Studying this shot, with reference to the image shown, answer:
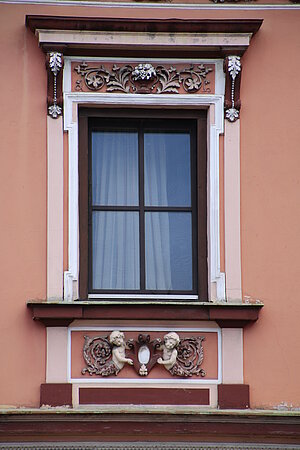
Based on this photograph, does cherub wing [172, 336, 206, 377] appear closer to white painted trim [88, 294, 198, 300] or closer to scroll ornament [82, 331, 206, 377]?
scroll ornament [82, 331, 206, 377]

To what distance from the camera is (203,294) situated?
1339 cm

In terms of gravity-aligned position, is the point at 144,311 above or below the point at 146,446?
above

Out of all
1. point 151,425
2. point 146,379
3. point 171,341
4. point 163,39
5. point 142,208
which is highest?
point 163,39

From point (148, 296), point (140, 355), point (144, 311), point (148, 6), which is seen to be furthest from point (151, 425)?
point (148, 6)

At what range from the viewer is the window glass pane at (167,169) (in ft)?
45.1

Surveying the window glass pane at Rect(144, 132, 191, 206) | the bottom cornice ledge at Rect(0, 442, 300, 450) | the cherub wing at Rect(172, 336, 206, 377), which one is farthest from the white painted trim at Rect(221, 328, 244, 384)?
the window glass pane at Rect(144, 132, 191, 206)

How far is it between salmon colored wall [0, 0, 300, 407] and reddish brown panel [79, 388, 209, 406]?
44 cm

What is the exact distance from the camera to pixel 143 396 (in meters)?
13.0

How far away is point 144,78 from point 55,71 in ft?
2.77

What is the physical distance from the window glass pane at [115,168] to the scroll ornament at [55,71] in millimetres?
514

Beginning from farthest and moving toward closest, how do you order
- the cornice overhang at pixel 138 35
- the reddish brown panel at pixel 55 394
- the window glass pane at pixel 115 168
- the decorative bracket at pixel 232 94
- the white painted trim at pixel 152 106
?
1. the window glass pane at pixel 115 168
2. the decorative bracket at pixel 232 94
3. the cornice overhang at pixel 138 35
4. the white painted trim at pixel 152 106
5. the reddish brown panel at pixel 55 394

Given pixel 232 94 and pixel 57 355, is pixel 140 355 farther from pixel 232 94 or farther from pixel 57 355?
pixel 232 94

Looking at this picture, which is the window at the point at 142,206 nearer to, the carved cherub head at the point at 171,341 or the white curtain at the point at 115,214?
the white curtain at the point at 115,214

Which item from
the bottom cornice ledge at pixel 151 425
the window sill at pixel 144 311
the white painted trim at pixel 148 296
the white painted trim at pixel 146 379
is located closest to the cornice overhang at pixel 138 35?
the white painted trim at pixel 148 296
